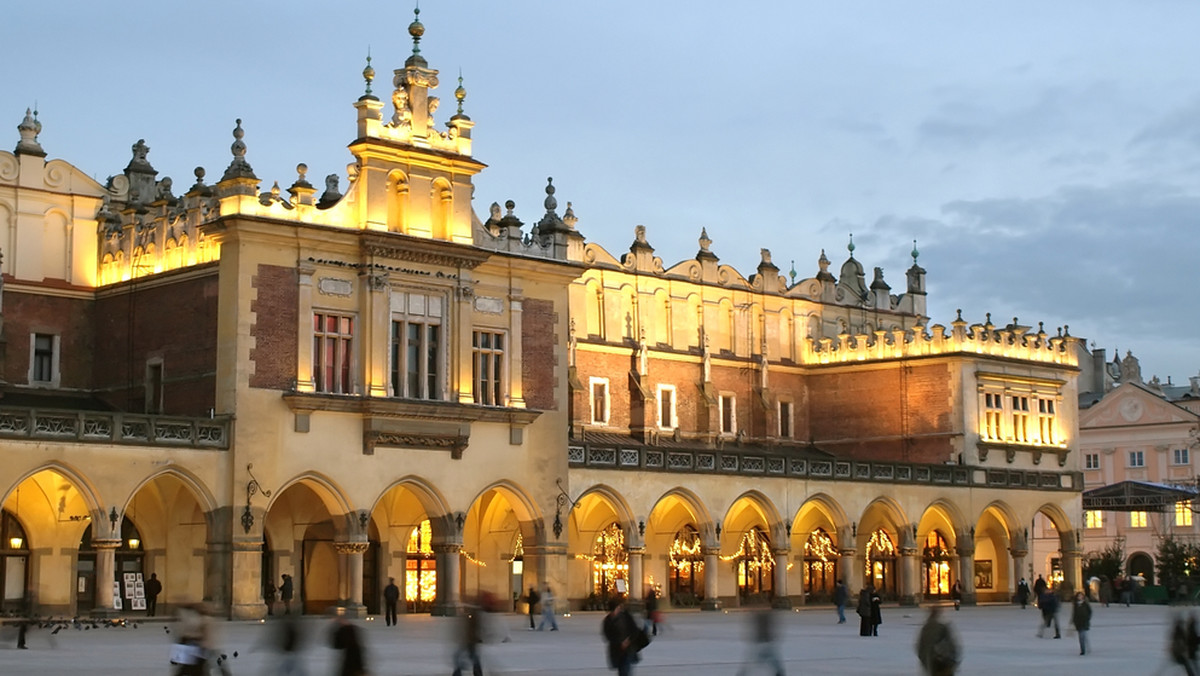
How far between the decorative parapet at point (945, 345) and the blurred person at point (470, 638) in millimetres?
52029

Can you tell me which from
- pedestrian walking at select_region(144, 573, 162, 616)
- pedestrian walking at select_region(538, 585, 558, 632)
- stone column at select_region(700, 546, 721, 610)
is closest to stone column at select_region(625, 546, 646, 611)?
stone column at select_region(700, 546, 721, 610)

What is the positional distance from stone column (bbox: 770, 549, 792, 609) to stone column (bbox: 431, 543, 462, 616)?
1501 cm

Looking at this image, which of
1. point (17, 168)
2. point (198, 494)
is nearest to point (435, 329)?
point (198, 494)

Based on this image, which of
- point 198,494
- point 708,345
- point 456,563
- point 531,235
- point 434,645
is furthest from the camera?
point 708,345

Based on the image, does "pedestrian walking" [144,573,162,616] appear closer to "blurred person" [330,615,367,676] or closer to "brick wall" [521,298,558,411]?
"brick wall" [521,298,558,411]

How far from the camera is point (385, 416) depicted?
5553 centimetres

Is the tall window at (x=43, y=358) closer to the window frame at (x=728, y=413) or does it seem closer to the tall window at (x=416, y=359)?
the tall window at (x=416, y=359)

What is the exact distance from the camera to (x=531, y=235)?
203 ft

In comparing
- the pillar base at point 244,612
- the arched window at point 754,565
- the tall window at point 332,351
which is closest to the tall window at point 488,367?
the tall window at point 332,351

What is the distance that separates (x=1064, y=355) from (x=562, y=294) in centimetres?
3129

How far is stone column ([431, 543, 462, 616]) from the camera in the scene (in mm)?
56969

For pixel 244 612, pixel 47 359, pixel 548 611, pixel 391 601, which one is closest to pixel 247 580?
pixel 244 612

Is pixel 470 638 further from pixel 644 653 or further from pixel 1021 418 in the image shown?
pixel 1021 418

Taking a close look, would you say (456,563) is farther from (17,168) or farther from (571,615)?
(17,168)
